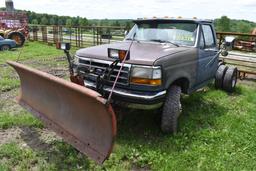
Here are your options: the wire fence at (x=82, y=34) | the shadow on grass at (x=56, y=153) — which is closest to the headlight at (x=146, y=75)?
the shadow on grass at (x=56, y=153)

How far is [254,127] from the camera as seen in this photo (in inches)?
199

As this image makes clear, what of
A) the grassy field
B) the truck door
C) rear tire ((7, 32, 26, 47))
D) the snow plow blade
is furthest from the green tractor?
the truck door

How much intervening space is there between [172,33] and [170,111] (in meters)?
1.63

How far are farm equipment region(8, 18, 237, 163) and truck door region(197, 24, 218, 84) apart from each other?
0.02 m

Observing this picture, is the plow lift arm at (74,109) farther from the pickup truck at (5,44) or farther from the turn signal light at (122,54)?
the pickup truck at (5,44)

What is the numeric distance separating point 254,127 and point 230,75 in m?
2.35

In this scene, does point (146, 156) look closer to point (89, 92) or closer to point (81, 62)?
point (89, 92)

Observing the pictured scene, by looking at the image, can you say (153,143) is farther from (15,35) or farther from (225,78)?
(15,35)

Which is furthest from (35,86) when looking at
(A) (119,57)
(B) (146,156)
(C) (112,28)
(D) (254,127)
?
(C) (112,28)

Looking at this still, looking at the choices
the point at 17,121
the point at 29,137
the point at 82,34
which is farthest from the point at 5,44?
the point at 29,137

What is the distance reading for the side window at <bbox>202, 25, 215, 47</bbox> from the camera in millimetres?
5746

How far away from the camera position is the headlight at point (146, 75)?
411 cm

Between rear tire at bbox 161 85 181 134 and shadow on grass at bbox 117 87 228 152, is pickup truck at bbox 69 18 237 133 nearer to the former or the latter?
rear tire at bbox 161 85 181 134

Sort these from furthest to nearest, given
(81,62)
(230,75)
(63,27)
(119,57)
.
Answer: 1. (63,27)
2. (230,75)
3. (81,62)
4. (119,57)
